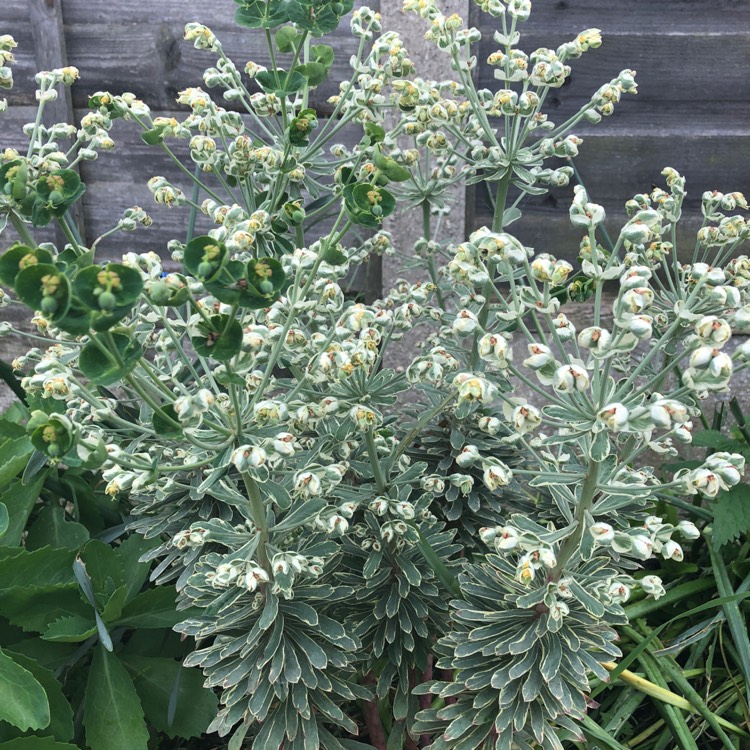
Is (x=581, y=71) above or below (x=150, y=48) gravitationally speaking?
below

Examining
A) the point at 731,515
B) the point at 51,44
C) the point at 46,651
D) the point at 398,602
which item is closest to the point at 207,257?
the point at 398,602

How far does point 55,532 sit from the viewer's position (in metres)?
1.70

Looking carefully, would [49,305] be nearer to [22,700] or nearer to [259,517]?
[259,517]

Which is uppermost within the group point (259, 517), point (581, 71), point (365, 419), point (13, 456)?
point (581, 71)

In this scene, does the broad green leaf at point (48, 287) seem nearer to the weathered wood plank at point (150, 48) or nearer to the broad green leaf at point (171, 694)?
the broad green leaf at point (171, 694)

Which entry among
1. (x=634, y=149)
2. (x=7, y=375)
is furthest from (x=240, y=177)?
(x=634, y=149)

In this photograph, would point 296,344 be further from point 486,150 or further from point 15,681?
point 15,681

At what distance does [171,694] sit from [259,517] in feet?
2.01

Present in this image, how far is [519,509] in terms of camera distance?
162 centimetres

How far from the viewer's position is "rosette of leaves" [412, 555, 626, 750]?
1.12 metres

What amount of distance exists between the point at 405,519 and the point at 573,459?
38 cm

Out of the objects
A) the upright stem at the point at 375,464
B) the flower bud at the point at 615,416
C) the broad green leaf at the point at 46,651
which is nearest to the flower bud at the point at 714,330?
the flower bud at the point at 615,416

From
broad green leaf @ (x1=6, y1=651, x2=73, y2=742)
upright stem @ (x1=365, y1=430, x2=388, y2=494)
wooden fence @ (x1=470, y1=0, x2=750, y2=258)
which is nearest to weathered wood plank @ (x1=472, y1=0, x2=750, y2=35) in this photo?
wooden fence @ (x1=470, y1=0, x2=750, y2=258)

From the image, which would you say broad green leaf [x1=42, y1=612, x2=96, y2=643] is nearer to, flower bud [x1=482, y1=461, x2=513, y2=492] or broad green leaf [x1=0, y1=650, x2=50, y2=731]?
broad green leaf [x1=0, y1=650, x2=50, y2=731]
